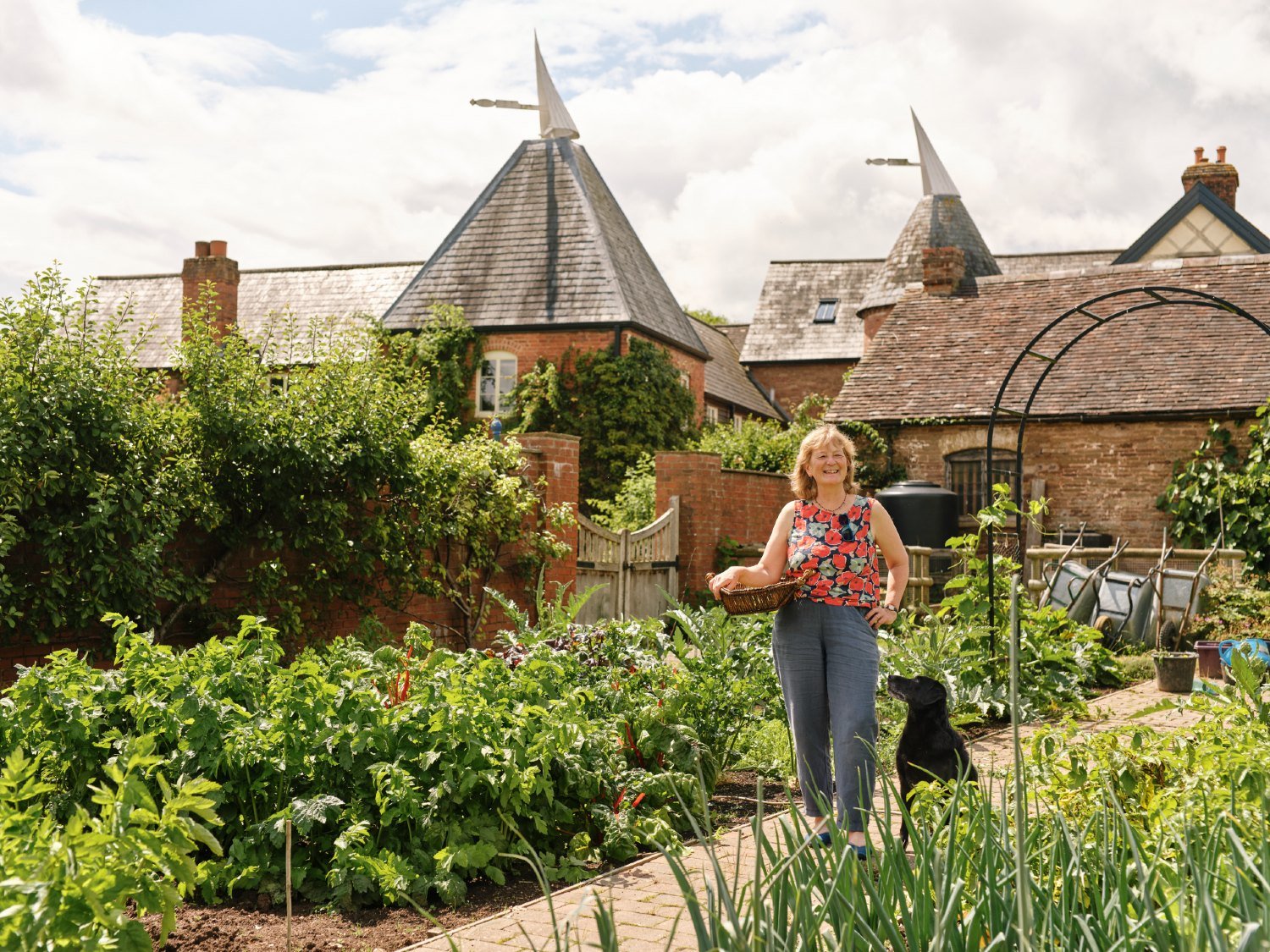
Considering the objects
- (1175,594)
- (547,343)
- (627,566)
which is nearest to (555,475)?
(627,566)

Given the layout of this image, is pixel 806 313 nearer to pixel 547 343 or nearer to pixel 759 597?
pixel 547 343

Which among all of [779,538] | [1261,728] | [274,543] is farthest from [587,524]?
[1261,728]

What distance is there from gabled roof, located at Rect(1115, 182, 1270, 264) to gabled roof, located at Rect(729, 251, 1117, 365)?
9522 mm

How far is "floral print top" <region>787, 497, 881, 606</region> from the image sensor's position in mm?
4926

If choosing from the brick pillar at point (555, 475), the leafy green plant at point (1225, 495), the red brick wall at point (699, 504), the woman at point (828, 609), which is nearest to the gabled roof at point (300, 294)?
the red brick wall at point (699, 504)

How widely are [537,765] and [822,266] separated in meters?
37.6

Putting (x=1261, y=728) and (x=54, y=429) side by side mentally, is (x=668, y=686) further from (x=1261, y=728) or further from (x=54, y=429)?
(x=54, y=429)

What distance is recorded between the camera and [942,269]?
23562 millimetres

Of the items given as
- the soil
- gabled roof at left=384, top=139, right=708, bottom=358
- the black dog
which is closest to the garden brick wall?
the soil

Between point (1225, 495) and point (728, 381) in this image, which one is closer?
point (1225, 495)

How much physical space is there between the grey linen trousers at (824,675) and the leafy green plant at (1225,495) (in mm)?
13625

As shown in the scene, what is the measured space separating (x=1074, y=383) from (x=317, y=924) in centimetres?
1841

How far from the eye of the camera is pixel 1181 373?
19.6m

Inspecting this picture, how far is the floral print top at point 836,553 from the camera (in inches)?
194
